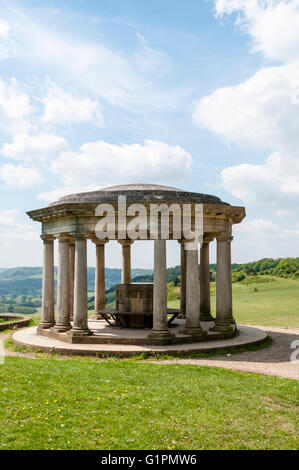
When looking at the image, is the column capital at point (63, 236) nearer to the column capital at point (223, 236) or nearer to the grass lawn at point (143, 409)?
the column capital at point (223, 236)

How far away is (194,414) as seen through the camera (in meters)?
11.9

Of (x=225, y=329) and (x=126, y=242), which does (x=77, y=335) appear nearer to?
(x=225, y=329)

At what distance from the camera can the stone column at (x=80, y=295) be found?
23.2m

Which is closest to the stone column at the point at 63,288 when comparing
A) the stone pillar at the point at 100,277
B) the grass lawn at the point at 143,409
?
the grass lawn at the point at 143,409

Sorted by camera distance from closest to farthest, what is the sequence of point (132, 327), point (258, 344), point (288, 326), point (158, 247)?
point (158, 247), point (258, 344), point (132, 327), point (288, 326)

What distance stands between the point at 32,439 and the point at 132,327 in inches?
711

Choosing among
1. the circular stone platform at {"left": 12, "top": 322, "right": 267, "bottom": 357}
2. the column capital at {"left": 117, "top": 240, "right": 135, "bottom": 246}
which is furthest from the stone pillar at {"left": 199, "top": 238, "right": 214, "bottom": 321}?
the column capital at {"left": 117, "top": 240, "right": 135, "bottom": 246}

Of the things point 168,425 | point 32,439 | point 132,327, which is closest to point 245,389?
point 168,425

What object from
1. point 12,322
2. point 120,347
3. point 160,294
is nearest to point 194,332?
point 160,294

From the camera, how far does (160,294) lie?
22219 millimetres

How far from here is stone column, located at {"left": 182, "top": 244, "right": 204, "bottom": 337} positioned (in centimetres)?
2333

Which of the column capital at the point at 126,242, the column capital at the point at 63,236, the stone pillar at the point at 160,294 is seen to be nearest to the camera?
the stone pillar at the point at 160,294

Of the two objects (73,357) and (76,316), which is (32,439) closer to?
(73,357)

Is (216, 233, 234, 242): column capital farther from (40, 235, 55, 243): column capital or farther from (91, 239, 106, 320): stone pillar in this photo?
(91, 239, 106, 320): stone pillar
